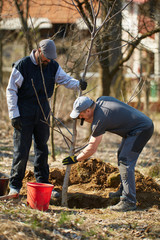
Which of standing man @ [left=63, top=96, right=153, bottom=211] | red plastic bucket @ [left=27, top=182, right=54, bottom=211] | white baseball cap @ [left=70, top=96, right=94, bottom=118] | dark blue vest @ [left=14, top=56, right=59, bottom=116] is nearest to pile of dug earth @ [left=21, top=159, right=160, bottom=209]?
standing man @ [left=63, top=96, right=153, bottom=211]

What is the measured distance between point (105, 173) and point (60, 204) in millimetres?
1041

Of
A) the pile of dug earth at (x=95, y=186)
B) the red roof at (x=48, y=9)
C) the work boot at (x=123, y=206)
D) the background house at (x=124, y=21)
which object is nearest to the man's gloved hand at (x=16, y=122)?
the pile of dug earth at (x=95, y=186)

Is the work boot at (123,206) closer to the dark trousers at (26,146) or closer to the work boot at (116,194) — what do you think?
the work boot at (116,194)

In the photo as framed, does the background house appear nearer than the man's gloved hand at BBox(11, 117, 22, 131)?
No

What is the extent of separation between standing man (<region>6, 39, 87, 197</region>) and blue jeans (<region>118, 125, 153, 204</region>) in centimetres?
100

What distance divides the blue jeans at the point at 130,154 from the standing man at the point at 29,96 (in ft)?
3.29

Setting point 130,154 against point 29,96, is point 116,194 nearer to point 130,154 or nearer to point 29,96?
point 130,154

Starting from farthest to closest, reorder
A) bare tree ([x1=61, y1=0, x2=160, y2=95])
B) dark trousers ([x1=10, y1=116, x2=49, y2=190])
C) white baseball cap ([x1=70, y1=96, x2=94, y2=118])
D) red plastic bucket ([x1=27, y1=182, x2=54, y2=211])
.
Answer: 1. bare tree ([x1=61, y1=0, x2=160, y2=95])
2. dark trousers ([x1=10, y1=116, x2=49, y2=190])
3. red plastic bucket ([x1=27, y1=182, x2=54, y2=211])
4. white baseball cap ([x1=70, y1=96, x2=94, y2=118])

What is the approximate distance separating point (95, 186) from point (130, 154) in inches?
51.9

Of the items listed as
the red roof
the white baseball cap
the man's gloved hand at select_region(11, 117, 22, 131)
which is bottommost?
the man's gloved hand at select_region(11, 117, 22, 131)

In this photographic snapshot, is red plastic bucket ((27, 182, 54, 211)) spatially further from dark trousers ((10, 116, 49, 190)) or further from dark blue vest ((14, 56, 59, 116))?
dark blue vest ((14, 56, 59, 116))

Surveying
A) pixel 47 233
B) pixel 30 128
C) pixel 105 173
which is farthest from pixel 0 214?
pixel 105 173

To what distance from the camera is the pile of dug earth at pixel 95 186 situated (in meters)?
5.10

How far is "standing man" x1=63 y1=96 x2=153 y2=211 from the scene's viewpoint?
13.6 feet
